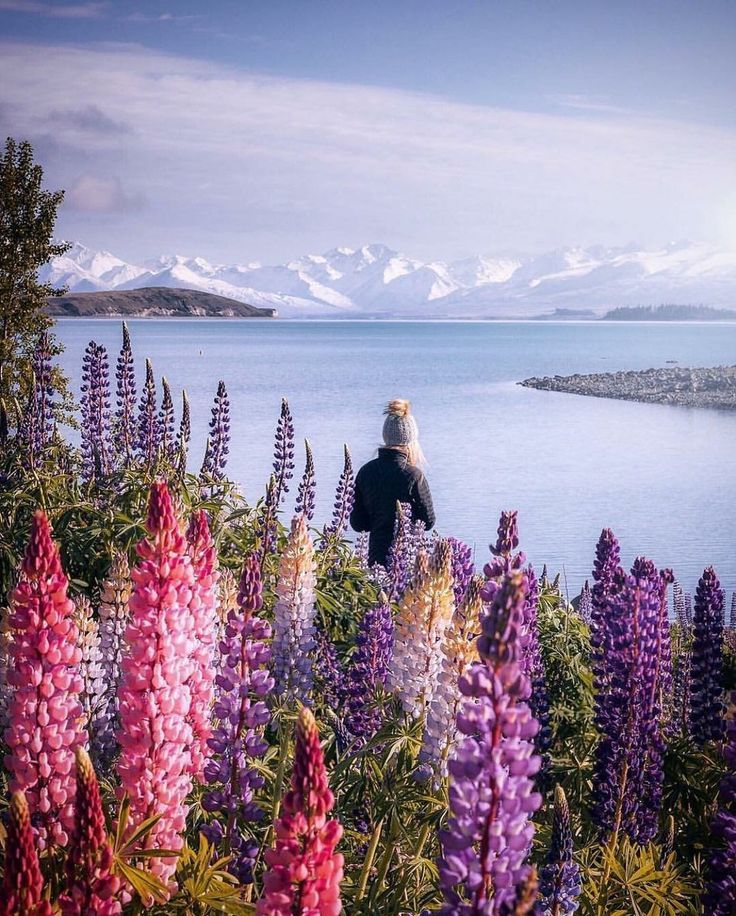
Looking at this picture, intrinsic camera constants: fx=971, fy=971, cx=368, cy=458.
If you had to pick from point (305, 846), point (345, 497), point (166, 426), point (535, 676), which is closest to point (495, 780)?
point (305, 846)

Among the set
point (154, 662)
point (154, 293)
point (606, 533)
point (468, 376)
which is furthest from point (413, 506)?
point (154, 293)

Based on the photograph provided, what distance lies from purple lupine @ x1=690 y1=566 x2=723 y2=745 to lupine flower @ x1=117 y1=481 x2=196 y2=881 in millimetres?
2282

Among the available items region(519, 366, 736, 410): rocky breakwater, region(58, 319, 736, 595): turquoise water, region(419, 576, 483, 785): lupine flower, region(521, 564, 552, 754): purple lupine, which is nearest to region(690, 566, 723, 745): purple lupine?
region(521, 564, 552, 754): purple lupine

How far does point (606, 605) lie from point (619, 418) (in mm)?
28575

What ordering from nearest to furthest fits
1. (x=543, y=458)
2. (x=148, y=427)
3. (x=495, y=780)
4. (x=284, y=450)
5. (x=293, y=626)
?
(x=495, y=780) < (x=293, y=626) < (x=148, y=427) < (x=284, y=450) < (x=543, y=458)

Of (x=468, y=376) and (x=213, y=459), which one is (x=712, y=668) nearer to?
(x=213, y=459)

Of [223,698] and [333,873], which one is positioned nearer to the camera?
[333,873]

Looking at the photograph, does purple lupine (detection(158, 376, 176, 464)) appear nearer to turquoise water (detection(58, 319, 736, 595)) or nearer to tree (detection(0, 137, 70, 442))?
turquoise water (detection(58, 319, 736, 595))

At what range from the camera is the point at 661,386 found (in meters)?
37.5

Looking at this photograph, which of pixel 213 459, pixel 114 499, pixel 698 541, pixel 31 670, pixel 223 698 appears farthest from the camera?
pixel 698 541

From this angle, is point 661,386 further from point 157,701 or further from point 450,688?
point 157,701

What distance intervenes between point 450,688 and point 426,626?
35cm

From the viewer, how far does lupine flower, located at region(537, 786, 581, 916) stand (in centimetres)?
206

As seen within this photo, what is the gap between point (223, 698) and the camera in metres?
2.34
